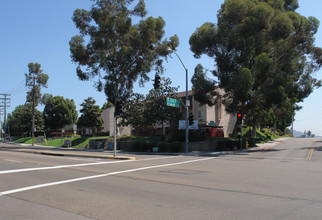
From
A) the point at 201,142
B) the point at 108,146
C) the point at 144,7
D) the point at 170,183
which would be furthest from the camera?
the point at 144,7

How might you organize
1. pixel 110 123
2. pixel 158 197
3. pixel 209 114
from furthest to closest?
pixel 110 123 → pixel 209 114 → pixel 158 197

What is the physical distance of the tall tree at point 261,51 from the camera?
2957cm

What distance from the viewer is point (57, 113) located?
261 feet

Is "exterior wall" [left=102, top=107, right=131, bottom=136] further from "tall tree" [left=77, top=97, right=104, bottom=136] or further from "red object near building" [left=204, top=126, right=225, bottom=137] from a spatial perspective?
"red object near building" [left=204, top=126, right=225, bottom=137]

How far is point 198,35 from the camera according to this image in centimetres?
3478

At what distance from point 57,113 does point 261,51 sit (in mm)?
64514

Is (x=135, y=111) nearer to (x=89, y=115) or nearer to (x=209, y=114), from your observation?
(x=209, y=114)

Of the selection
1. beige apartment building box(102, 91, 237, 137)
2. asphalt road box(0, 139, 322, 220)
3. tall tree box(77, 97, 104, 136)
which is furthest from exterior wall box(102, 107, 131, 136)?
asphalt road box(0, 139, 322, 220)

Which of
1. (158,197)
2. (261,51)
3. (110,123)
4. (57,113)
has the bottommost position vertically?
(158,197)

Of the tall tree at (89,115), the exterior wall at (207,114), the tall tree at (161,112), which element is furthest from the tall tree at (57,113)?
the tall tree at (161,112)

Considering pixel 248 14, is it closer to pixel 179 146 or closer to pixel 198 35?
pixel 198 35

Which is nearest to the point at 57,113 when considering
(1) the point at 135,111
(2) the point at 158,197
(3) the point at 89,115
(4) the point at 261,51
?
(3) the point at 89,115

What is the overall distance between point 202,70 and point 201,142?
1008 centimetres

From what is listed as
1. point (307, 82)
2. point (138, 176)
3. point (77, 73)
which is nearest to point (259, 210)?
point (138, 176)
